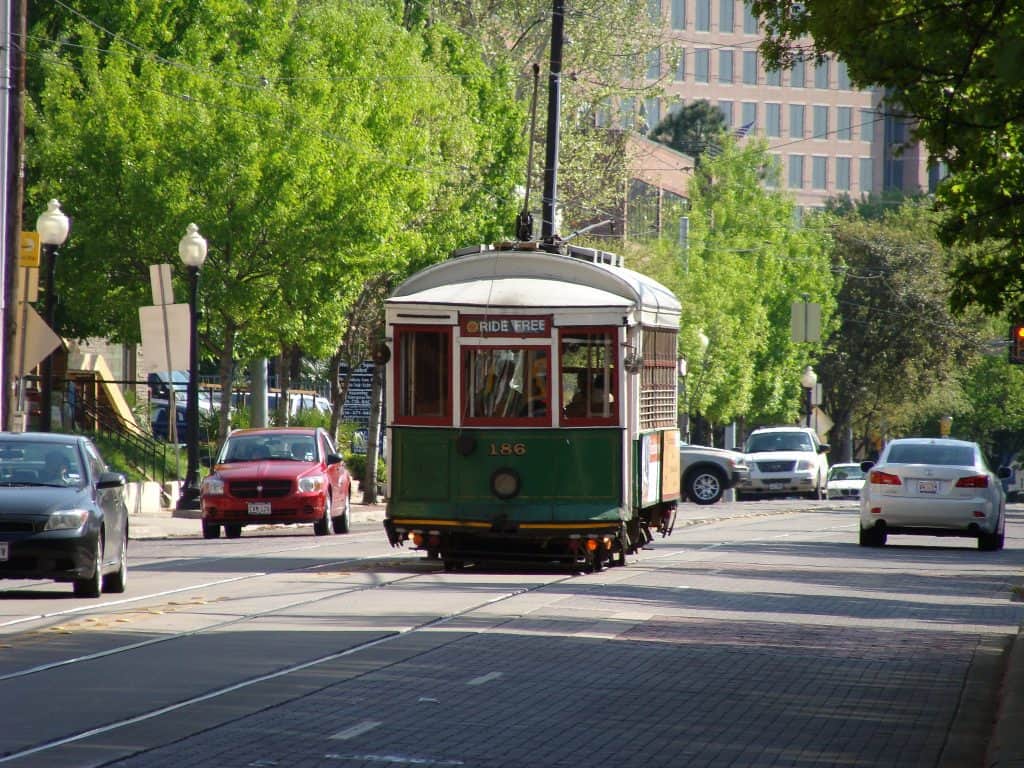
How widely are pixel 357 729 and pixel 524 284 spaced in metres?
10.2

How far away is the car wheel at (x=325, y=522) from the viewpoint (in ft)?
90.1

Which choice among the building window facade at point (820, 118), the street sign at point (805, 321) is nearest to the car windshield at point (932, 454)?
the street sign at point (805, 321)

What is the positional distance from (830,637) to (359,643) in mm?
3793

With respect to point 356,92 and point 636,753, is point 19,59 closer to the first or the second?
point 356,92

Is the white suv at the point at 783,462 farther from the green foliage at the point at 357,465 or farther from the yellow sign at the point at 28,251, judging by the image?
the yellow sign at the point at 28,251

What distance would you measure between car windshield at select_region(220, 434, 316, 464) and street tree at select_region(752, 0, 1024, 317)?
13846mm

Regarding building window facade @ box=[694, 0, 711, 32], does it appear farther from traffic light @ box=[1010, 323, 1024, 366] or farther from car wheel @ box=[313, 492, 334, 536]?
car wheel @ box=[313, 492, 334, 536]

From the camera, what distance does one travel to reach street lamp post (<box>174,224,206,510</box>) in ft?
97.7

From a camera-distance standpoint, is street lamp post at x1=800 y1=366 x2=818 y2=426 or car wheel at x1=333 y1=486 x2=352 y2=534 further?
street lamp post at x1=800 y1=366 x2=818 y2=426

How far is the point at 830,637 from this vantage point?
14.7 meters

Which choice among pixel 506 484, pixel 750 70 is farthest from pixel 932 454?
pixel 750 70

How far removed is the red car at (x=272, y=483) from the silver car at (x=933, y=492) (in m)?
7.74

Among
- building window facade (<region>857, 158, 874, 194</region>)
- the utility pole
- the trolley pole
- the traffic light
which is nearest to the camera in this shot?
the utility pole

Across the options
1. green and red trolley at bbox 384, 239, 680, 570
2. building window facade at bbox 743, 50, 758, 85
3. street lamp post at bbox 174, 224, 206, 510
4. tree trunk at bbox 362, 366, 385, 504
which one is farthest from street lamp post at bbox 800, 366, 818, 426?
building window facade at bbox 743, 50, 758, 85
